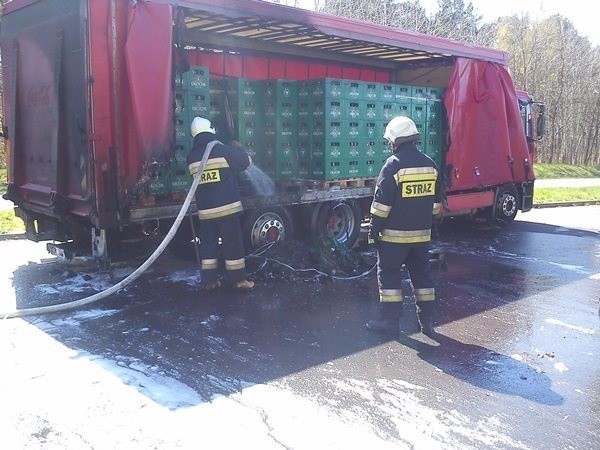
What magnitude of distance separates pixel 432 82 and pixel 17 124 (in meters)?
7.32

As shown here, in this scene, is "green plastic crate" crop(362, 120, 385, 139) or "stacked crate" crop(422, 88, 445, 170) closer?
"green plastic crate" crop(362, 120, 385, 139)

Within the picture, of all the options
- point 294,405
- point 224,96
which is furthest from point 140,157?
point 294,405

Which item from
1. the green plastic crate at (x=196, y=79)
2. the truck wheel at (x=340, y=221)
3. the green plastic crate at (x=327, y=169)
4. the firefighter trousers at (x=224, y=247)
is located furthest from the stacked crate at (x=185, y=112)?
the truck wheel at (x=340, y=221)

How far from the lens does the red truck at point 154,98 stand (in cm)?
648

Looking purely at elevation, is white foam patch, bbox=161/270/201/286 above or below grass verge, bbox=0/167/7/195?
below

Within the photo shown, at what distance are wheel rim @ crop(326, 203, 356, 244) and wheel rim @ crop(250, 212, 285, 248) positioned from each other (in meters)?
1.06

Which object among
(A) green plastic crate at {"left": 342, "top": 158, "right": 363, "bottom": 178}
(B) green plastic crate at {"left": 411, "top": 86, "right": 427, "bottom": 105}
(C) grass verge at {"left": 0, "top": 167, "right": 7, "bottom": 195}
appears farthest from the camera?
(C) grass verge at {"left": 0, "top": 167, "right": 7, "bottom": 195}

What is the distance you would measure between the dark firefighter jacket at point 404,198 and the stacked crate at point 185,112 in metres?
2.76

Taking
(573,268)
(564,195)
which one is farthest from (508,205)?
(564,195)

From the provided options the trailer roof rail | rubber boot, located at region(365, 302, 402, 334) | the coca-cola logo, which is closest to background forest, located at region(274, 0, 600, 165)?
the trailer roof rail

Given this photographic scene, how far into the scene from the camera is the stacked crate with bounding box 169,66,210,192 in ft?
23.4

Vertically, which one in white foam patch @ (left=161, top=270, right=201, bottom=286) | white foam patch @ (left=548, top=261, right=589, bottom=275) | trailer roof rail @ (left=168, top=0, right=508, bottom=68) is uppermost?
trailer roof rail @ (left=168, top=0, right=508, bottom=68)

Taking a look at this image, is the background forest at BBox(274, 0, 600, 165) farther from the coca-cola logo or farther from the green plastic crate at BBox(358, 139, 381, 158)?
Answer: the coca-cola logo

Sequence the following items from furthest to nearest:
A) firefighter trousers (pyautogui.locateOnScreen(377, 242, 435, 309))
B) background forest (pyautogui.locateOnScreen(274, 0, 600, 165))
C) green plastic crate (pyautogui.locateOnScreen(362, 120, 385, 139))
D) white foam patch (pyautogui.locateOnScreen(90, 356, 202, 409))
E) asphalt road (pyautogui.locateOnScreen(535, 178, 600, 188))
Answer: background forest (pyautogui.locateOnScreen(274, 0, 600, 165)) → asphalt road (pyautogui.locateOnScreen(535, 178, 600, 188)) → green plastic crate (pyautogui.locateOnScreen(362, 120, 385, 139)) → firefighter trousers (pyautogui.locateOnScreen(377, 242, 435, 309)) → white foam patch (pyautogui.locateOnScreen(90, 356, 202, 409))
